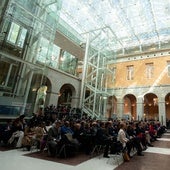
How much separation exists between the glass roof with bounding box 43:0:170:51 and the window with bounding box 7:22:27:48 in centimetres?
299

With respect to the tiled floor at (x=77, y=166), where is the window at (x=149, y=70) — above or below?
above

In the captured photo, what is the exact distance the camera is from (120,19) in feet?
52.6

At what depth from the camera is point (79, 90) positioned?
55.0 feet

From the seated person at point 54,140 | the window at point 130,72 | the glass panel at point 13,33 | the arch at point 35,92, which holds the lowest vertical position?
the seated person at point 54,140

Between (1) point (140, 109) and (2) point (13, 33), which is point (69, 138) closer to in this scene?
(2) point (13, 33)

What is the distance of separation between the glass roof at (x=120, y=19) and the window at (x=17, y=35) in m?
2.99

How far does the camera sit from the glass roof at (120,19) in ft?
46.4

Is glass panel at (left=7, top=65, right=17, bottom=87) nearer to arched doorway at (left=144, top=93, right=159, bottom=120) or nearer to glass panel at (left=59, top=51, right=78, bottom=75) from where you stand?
glass panel at (left=59, top=51, right=78, bottom=75)

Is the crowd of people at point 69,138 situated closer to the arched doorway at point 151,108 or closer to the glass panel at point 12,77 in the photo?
the glass panel at point 12,77

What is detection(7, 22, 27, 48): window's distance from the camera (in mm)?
8680

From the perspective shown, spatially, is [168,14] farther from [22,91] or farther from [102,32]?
[22,91]

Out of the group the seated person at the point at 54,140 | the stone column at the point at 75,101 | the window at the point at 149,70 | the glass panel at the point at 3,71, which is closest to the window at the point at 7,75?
the glass panel at the point at 3,71

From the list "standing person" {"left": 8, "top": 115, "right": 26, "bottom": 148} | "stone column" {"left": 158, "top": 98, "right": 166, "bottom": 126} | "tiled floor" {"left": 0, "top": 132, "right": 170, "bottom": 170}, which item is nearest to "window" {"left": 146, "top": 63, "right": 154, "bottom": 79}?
"stone column" {"left": 158, "top": 98, "right": 166, "bottom": 126}

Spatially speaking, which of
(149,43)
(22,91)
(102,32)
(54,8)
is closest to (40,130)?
(22,91)
